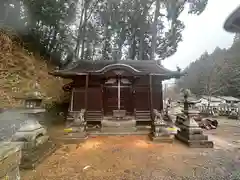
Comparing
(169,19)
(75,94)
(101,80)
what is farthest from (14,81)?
(169,19)

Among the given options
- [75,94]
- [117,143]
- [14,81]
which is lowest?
[117,143]

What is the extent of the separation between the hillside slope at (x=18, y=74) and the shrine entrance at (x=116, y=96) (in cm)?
434

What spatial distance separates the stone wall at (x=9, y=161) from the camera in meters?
1.31

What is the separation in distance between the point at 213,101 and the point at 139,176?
111ft

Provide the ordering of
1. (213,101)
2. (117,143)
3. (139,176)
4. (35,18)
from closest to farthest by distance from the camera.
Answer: (139,176) < (117,143) < (35,18) < (213,101)

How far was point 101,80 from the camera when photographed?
31.6 ft

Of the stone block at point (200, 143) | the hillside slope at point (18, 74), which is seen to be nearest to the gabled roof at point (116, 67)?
the hillside slope at point (18, 74)

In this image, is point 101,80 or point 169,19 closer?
point 101,80

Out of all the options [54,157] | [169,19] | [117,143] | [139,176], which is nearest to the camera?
[139,176]

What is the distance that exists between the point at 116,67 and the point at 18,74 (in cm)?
702

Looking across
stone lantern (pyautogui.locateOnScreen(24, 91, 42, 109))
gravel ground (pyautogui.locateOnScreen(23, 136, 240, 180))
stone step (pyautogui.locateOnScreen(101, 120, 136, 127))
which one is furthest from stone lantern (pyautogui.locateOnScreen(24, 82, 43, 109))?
stone step (pyautogui.locateOnScreen(101, 120, 136, 127))

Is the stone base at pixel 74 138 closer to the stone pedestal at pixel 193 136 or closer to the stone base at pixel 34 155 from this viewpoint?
the stone base at pixel 34 155

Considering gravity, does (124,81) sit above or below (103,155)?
above

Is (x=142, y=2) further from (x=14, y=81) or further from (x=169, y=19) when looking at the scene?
(x=14, y=81)
